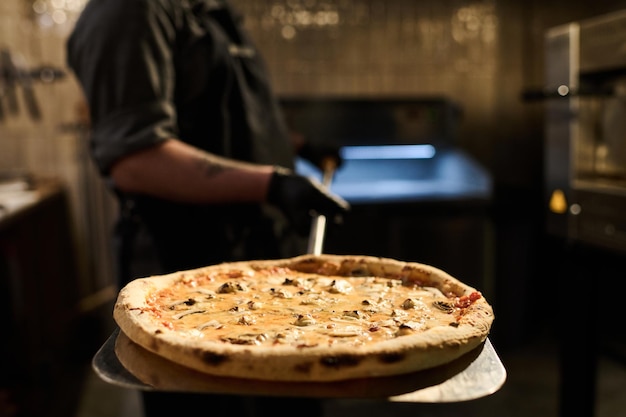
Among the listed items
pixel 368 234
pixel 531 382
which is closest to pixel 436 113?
pixel 368 234

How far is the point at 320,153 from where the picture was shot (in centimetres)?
242

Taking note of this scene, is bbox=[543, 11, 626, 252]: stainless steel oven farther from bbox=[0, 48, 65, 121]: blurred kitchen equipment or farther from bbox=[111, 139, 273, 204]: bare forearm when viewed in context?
bbox=[0, 48, 65, 121]: blurred kitchen equipment

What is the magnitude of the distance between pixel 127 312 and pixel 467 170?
2.77 metres

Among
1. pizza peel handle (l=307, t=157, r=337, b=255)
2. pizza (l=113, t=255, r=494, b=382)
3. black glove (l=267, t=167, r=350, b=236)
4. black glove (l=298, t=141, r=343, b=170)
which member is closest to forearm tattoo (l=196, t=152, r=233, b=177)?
black glove (l=267, t=167, r=350, b=236)

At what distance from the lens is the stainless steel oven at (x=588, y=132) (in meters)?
2.06

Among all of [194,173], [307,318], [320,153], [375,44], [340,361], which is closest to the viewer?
[340,361]

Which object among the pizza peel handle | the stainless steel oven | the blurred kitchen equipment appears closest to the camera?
the pizza peel handle

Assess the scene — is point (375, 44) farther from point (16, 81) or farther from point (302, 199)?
point (302, 199)

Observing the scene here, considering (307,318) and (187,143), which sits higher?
(187,143)

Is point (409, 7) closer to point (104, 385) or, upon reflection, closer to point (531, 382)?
point (531, 382)

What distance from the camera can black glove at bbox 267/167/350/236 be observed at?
4.59ft

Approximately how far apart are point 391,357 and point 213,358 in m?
0.22

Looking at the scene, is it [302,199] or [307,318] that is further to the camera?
[302,199]

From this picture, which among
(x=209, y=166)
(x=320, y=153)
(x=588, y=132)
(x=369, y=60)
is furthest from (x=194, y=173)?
(x=369, y=60)
